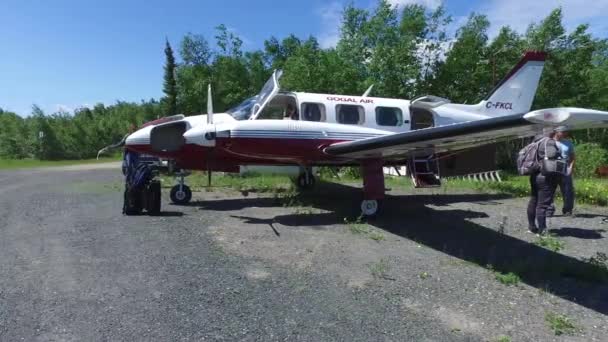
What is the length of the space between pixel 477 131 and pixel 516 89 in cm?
797

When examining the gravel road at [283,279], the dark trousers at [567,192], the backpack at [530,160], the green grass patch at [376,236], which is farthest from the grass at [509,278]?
the dark trousers at [567,192]

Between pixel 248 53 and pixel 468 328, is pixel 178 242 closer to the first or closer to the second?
pixel 468 328

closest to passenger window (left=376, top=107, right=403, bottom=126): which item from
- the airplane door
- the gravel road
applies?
the airplane door

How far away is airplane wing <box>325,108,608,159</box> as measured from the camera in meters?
4.12

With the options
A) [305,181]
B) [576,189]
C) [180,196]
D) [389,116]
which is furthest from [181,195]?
[576,189]

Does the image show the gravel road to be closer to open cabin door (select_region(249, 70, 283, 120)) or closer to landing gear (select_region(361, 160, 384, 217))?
landing gear (select_region(361, 160, 384, 217))

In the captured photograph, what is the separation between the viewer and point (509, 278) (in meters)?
5.26

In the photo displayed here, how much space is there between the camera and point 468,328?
157 inches

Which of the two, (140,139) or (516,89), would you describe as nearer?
(140,139)

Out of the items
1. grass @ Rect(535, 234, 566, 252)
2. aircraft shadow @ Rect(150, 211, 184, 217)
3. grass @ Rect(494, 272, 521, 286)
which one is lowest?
grass @ Rect(494, 272, 521, 286)

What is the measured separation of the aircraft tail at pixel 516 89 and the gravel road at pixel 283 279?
4.10 metres

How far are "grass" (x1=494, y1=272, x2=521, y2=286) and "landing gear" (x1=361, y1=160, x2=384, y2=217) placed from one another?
12.3 feet

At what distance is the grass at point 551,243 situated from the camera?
22.5 feet

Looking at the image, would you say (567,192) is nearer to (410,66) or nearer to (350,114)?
(350,114)
